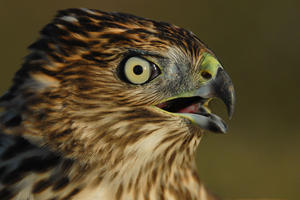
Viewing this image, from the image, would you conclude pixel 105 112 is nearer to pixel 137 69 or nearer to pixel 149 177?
pixel 137 69

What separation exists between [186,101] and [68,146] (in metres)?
0.61

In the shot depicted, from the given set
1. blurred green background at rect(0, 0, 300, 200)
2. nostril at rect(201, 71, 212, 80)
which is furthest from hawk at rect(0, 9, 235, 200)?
blurred green background at rect(0, 0, 300, 200)

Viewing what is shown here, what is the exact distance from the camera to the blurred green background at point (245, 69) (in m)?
7.73

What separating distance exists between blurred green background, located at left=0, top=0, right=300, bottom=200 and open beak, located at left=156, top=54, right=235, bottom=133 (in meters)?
4.41

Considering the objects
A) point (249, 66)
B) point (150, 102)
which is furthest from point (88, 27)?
point (249, 66)

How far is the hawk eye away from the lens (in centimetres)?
262

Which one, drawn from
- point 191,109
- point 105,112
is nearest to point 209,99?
point 191,109

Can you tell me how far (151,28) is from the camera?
2.74 m

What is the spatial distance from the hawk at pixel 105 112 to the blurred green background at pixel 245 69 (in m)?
4.47

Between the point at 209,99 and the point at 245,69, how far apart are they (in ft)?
26.6

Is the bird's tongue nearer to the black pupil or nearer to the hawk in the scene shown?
the hawk

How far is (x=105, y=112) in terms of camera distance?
104 inches

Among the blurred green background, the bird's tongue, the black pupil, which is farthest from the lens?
the blurred green background

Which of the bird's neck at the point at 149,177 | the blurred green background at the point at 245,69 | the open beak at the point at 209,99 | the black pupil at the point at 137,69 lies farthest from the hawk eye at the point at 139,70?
the blurred green background at the point at 245,69
